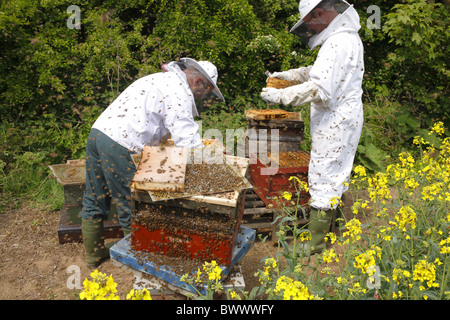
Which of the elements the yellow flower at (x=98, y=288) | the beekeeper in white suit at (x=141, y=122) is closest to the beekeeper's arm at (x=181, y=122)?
the beekeeper in white suit at (x=141, y=122)

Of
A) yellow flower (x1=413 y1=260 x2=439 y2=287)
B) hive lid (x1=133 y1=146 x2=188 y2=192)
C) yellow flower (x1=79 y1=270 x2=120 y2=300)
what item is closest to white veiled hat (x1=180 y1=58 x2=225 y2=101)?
hive lid (x1=133 y1=146 x2=188 y2=192)

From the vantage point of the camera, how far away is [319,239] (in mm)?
3693

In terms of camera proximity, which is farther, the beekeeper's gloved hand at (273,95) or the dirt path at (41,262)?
the beekeeper's gloved hand at (273,95)

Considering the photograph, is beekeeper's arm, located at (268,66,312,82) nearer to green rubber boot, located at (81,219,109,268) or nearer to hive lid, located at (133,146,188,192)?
hive lid, located at (133,146,188,192)

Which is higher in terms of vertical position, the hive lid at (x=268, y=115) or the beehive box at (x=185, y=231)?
the hive lid at (x=268, y=115)

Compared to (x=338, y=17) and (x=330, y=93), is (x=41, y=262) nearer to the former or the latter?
(x=330, y=93)

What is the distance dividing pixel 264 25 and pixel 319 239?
473 centimetres

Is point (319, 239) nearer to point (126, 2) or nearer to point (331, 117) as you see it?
point (331, 117)

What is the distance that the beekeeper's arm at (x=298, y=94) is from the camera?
3.29 meters

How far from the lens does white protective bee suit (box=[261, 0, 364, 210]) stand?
10.6 feet

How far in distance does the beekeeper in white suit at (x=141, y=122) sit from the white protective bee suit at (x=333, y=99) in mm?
928

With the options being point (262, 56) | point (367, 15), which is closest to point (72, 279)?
point (262, 56)

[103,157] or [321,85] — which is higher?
[321,85]

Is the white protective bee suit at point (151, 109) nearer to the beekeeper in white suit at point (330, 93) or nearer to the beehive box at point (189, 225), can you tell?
the beehive box at point (189, 225)
